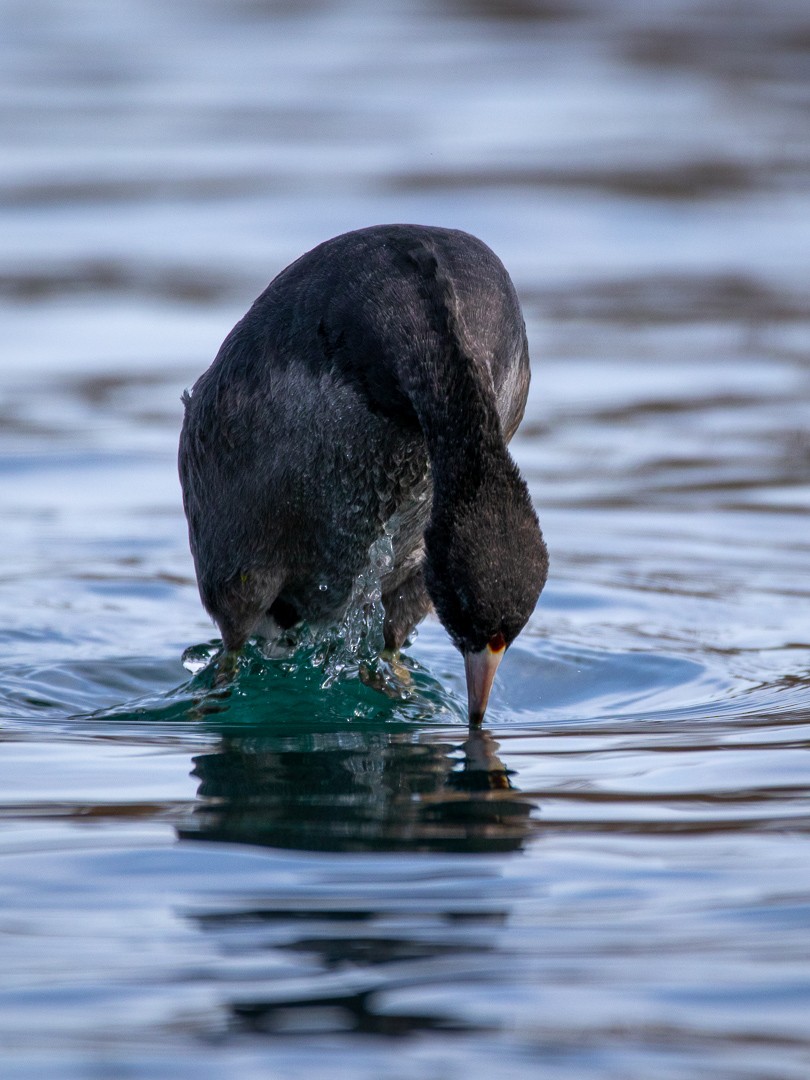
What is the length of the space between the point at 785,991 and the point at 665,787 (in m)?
1.55

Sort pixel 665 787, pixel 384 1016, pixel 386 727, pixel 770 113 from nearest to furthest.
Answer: pixel 384 1016, pixel 665 787, pixel 386 727, pixel 770 113

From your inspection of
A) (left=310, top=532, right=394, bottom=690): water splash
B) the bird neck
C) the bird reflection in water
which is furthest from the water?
the bird neck

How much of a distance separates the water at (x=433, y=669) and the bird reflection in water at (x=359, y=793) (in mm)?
20

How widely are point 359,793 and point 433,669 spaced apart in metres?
2.41

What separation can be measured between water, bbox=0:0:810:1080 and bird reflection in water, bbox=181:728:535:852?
0.02 m

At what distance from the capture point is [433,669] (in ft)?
25.6

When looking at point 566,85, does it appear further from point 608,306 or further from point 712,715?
point 712,715

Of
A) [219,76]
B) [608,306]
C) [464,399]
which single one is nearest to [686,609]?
[464,399]

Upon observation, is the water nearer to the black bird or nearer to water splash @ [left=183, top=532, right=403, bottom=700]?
water splash @ [left=183, top=532, right=403, bottom=700]

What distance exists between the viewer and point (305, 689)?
7.22 metres

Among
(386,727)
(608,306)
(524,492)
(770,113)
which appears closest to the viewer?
(524,492)

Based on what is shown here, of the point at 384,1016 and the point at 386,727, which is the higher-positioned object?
the point at 386,727

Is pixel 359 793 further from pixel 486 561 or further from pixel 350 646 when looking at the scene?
pixel 350 646

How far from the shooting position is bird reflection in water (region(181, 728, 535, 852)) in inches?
193
